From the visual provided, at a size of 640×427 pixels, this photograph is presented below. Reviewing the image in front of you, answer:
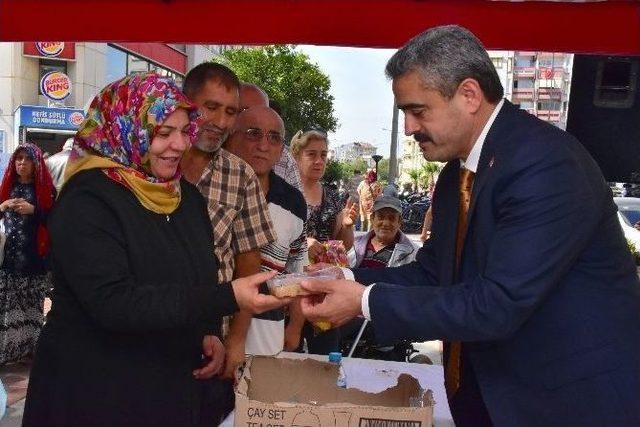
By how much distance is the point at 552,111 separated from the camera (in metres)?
94.7

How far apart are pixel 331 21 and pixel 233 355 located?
69.2 inches

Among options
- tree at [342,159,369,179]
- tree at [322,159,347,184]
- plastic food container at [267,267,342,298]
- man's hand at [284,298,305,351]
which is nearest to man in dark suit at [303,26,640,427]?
plastic food container at [267,267,342,298]

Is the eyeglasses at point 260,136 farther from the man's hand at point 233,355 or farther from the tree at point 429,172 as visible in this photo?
the tree at point 429,172

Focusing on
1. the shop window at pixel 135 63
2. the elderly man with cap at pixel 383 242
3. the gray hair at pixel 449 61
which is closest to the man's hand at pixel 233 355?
the gray hair at pixel 449 61

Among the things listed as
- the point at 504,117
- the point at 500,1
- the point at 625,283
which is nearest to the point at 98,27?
the point at 500,1

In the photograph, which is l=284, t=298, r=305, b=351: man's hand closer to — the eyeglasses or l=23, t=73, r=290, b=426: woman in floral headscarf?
the eyeglasses

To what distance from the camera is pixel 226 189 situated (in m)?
2.66

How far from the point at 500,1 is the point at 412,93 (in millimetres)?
1631

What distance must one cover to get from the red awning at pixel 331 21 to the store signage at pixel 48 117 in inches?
723

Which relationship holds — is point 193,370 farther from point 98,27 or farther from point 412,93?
point 98,27

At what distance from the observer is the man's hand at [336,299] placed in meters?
2.04

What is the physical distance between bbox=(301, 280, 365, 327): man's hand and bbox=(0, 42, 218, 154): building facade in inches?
764

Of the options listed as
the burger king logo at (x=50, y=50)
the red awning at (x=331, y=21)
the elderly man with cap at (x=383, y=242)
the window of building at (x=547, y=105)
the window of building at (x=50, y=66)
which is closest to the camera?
the red awning at (x=331, y=21)

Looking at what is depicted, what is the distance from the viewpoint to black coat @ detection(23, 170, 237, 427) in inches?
71.9
